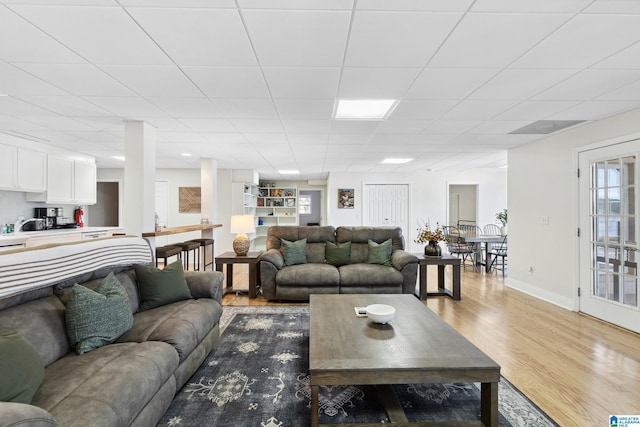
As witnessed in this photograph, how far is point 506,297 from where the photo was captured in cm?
436

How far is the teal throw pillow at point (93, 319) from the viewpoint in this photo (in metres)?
1.72

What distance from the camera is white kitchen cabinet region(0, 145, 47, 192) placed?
13.8 ft

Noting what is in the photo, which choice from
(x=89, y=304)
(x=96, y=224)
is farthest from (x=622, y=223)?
(x=96, y=224)

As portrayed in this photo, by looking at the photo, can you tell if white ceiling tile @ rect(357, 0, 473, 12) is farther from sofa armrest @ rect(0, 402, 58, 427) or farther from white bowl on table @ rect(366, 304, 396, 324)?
sofa armrest @ rect(0, 402, 58, 427)

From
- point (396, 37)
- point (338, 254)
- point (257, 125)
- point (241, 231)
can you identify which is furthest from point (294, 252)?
point (396, 37)

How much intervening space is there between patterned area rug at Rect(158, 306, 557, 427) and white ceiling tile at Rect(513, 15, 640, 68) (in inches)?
93.0

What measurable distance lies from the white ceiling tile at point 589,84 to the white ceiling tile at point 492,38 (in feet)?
2.57

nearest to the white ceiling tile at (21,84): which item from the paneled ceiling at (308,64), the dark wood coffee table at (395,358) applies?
the paneled ceiling at (308,64)

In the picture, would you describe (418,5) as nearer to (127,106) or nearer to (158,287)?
(158,287)

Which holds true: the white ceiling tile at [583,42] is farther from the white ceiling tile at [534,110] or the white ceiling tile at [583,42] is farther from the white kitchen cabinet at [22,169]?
the white kitchen cabinet at [22,169]

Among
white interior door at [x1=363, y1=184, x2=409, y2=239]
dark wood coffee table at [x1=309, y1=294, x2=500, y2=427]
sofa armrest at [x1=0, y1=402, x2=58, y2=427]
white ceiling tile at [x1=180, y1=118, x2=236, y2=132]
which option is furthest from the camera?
white interior door at [x1=363, y1=184, x2=409, y2=239]

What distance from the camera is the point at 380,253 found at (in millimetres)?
4352

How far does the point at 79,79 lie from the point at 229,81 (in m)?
1.25

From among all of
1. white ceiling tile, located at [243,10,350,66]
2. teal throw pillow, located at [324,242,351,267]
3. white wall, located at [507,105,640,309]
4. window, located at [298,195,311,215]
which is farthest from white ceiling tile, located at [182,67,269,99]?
window, located at [298,195,311,215]
